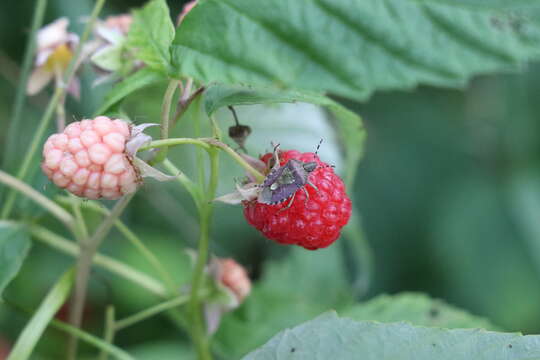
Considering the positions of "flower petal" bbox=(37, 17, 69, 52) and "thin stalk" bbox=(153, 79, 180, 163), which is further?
"flower petal" bbox=(37, 17, 69, 52)

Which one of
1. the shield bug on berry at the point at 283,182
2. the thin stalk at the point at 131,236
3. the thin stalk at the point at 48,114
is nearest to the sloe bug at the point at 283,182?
the shield bug on berry at the point at 283,182

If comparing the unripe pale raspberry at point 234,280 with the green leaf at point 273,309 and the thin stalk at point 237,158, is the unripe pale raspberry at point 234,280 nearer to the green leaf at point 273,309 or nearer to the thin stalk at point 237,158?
the green leaf at point 273,309

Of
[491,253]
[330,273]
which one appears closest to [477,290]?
[491,253]

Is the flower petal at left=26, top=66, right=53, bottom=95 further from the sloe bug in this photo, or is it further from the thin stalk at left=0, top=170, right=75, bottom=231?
the sloe bug

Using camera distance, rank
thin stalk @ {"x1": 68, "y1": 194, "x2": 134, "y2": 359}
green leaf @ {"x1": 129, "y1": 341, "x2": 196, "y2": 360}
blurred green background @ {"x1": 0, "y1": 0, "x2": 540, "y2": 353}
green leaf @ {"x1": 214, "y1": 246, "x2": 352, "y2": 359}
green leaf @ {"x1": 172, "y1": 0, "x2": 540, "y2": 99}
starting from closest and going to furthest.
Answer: green leaf @ {"x1": 172, "y1": 0, "x2": 540, "y2": 99} → thin stalk @ {"x1": 68, "y1": 194, "x2": 134, "y2": 359} → green leaf @ {"x1": 214, "y1": 246, "x2": 352, "y2": 359} → green leaf @ {"x1": 129, "y1": 341, "x2": 196, "y2": 360} → blurred green background @ {"x1": 0, "y1": 0, "x2": 540, "y2": 353}

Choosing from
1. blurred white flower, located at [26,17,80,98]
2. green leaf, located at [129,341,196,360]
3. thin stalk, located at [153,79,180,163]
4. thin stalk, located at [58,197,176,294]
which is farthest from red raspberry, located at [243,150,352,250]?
green leaf, located at [129,341,196,360]

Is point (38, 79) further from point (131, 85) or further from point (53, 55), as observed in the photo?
Result: point (131, 85)
